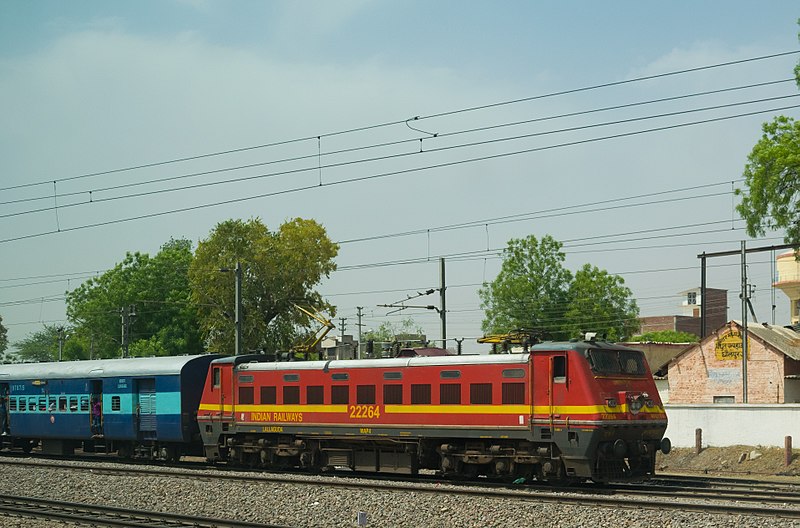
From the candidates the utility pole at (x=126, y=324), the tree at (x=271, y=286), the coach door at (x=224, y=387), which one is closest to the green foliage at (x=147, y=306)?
the utility pole at (x=126, y=324)

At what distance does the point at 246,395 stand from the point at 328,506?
9144 mm

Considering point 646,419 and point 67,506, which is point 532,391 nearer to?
point 646,419

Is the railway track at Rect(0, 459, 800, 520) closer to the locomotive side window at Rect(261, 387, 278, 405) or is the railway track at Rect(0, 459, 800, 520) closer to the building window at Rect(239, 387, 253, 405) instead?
the locomotive side window at Rect(261, 387, 278, 405)

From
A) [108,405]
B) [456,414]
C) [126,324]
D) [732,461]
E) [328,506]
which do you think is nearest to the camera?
[328,506]

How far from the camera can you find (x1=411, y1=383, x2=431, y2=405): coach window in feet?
77.6

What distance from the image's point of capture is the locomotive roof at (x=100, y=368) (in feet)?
101

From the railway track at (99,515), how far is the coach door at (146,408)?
1024 cm

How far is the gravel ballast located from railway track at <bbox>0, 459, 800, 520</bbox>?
58 centimetres

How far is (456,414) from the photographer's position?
2305cm

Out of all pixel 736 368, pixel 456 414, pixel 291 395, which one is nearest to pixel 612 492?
pixel 456 414

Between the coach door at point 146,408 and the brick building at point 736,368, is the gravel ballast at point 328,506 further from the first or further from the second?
the brick building at point 736,368

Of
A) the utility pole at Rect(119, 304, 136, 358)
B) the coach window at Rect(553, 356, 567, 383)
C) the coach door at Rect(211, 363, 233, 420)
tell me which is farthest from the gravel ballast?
the utility pole at Rect(119, 304, 136, 358)

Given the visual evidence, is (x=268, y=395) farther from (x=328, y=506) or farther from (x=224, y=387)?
(x=328, y=506)

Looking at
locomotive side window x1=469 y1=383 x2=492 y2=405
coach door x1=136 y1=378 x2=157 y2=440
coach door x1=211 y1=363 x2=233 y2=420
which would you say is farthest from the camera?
coach door x1=136 y1=378 x2=157 y2=440
